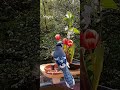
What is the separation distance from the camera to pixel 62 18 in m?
2.48

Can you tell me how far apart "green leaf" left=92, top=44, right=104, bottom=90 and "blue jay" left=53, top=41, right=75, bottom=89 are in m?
0.25

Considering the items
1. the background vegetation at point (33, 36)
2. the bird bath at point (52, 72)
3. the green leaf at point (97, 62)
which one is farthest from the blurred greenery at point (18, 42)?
the green leaf at point (97, 62)

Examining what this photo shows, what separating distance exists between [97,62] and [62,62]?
1.20 feet

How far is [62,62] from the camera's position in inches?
97.7

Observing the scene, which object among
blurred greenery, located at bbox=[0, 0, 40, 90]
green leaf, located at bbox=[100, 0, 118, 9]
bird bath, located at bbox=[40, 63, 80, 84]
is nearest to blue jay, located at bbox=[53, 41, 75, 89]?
bird bath, located at bbox=[40, 63, 80, 84]

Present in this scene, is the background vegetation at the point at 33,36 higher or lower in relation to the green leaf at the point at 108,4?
lower

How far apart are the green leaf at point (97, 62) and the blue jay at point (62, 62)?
251 millimetres

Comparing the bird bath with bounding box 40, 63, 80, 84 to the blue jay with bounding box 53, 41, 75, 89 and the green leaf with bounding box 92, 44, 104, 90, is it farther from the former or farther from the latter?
the green leaf with bounding box 92, 44, 104, 90

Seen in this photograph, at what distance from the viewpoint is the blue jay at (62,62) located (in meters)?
2.47

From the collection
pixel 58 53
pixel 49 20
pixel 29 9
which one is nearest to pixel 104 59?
pixel 58 53

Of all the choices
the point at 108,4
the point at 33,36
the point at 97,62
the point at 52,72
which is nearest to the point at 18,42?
the point at 33,36

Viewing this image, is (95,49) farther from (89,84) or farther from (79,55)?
(89,84)

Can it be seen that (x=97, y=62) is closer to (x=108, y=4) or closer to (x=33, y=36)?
(x=108, y=4)

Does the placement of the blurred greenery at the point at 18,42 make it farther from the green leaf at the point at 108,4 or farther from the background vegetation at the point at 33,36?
the green leaf at the point at 108,4
